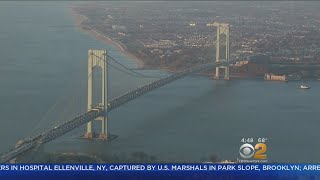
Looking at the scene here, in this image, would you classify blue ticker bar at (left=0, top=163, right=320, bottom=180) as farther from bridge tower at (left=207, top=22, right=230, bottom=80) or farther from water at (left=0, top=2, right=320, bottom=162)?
bridge tower at (left=207, top=22, right=230, bottom=80)

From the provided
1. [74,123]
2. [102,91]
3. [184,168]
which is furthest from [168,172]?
[102,91]

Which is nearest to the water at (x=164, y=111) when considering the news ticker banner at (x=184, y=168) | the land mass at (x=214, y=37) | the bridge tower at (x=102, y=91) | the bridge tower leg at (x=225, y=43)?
the bridge tower at (x=102, y=91)

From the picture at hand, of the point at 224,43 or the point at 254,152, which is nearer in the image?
the point at 254,152

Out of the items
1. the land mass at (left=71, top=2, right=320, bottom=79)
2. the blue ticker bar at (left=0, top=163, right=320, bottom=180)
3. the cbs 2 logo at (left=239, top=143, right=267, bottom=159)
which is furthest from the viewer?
the land mass at (left=71, top=2, right=320, bottom=79)

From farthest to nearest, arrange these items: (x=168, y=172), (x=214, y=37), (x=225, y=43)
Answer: (x=214, y=37) < (x=225, y=43) < (x=168, y=172)

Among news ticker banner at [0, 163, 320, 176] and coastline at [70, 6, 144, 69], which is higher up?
news ticker banner at [0, 163, 320, 176]

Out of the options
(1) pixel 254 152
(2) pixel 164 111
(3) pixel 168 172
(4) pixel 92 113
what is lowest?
(2) pixel 164 111

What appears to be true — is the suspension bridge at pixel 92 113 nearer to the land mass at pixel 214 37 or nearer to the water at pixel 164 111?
the water at pixel 164 111

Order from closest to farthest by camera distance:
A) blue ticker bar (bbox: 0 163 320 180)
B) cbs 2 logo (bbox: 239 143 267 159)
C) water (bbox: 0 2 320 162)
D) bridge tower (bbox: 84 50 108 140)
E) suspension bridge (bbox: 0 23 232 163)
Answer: blue ticker bar (bbox: 0 163 320 180), cbs 2 logo (bbox: 239 143 267 159), suspension bridge (bbox: 0 23 232 163), water (bbox: 0 2 320 162), bridge tower (bbox: 84 50 108 140)

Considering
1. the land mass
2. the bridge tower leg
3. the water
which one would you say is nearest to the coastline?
the land mass

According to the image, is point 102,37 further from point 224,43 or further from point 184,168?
point 184,168
